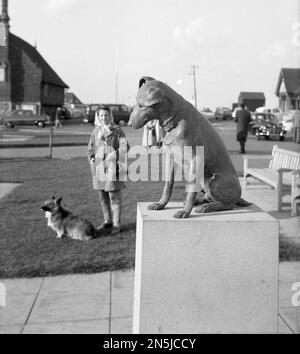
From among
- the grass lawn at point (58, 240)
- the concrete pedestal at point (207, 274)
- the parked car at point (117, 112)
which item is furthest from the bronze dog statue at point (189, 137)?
the parked car at point (117, 112)

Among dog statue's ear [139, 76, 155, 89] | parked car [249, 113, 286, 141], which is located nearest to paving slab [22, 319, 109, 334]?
dog statue's ear [139, 76, 155, 89]

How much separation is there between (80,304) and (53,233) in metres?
2.46

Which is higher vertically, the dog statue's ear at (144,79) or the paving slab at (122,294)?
the dog statue's ear at (144,79)

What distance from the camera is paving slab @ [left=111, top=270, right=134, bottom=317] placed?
446 cm

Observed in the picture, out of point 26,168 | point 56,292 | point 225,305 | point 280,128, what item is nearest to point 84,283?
point 56,292

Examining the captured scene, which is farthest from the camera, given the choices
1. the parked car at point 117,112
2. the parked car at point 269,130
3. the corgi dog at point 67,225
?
the parked car at point 117,112

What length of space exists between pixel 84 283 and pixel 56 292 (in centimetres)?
35

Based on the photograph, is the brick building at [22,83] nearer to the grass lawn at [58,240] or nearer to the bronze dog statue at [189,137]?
the grass lawn at [58,240]

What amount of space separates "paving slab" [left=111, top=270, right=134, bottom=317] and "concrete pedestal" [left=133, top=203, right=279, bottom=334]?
119 cm

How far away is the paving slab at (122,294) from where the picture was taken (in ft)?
14.6

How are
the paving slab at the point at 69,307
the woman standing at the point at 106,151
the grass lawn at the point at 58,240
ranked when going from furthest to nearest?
the woman standing at the point at 106,151 < the grass lawn at the point at 58,240 < the paving slab at the point at 69,307

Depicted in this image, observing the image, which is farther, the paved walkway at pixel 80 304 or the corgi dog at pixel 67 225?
the corgi dog at pixel 67 225
